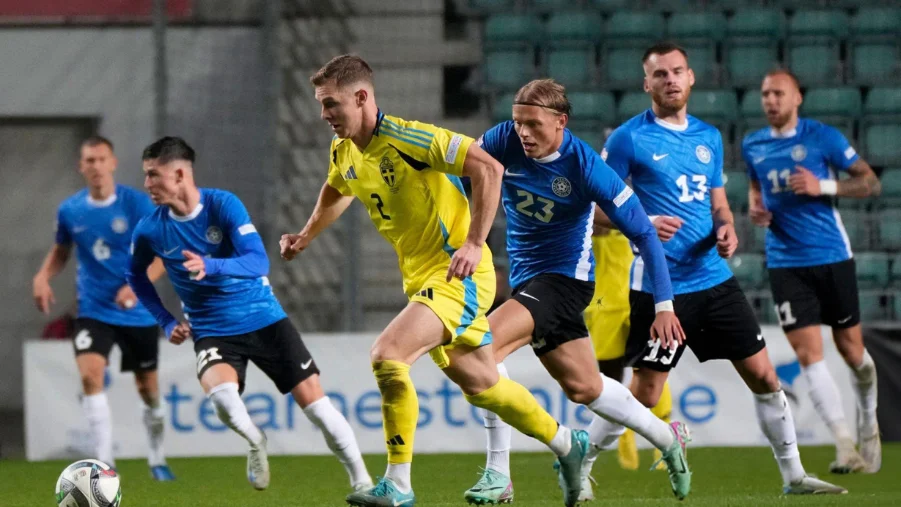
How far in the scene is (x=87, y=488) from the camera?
5.16 m

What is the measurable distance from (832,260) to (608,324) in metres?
1.36

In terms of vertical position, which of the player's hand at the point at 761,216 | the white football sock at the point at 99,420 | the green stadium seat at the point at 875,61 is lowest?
the white football sock at the point at 99,420

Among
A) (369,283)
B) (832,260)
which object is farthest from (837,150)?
(369,283)

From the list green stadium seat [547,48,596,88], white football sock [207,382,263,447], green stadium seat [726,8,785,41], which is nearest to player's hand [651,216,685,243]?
white football sock [207,382,263,447]

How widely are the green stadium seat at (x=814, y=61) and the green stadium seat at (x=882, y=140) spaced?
825 millimetres

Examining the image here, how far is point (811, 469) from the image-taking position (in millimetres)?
7883

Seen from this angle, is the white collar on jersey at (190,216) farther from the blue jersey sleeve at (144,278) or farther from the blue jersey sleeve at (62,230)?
the blue jersey sleeve at (62,230)

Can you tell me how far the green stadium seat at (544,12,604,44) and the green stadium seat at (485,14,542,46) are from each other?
0.14 metres

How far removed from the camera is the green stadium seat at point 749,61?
43.6 feet

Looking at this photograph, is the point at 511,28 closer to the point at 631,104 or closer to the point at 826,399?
the point at 631,104

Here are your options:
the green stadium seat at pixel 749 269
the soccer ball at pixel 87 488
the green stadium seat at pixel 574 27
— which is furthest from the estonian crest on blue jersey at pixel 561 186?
the green stadium seat at pixel 574 27

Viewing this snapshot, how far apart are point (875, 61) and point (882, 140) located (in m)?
1.08

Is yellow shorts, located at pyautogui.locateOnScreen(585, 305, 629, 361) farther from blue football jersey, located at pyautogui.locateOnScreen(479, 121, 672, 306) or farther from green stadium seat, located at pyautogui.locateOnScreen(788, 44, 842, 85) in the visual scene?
green stadium seat, located at pyautogui.locateOnScreen(788, 44, 842, 85)

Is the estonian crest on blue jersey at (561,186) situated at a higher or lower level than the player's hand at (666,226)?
higher
